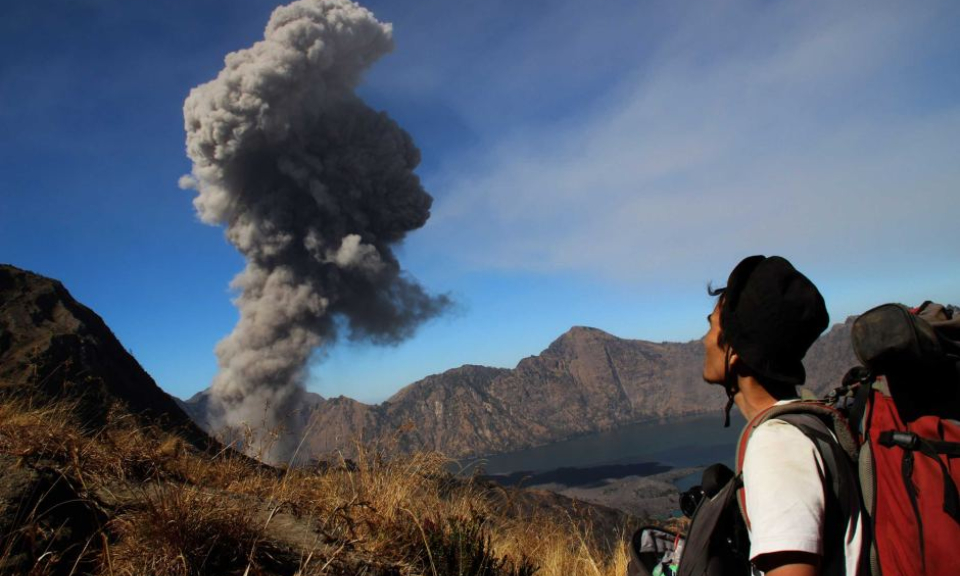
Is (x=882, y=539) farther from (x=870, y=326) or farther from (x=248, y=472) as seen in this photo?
(x=248, y=472)

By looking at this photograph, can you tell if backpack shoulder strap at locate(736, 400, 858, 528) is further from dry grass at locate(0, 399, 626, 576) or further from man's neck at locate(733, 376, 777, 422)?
dry grass at locate(0, 399, 626, 576)

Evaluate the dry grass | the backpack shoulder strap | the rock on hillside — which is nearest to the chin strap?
the backpack shoulder strap

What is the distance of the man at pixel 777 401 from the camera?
1.13 m

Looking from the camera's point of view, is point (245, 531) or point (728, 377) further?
point (245, 531)

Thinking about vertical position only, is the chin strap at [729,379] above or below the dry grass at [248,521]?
above

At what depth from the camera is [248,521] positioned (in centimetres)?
239

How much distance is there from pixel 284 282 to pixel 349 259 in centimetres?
587

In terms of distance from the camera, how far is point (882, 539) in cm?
116

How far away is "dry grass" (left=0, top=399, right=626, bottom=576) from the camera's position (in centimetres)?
211

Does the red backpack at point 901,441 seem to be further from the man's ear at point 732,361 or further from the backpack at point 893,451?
the man's ear at point 732,361

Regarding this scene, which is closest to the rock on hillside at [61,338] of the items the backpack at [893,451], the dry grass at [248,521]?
the dry grass at [248,521]

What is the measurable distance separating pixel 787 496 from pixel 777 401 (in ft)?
1.56

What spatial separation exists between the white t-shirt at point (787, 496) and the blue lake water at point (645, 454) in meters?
113

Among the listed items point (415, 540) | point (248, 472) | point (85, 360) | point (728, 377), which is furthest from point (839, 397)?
point (85, 360)
